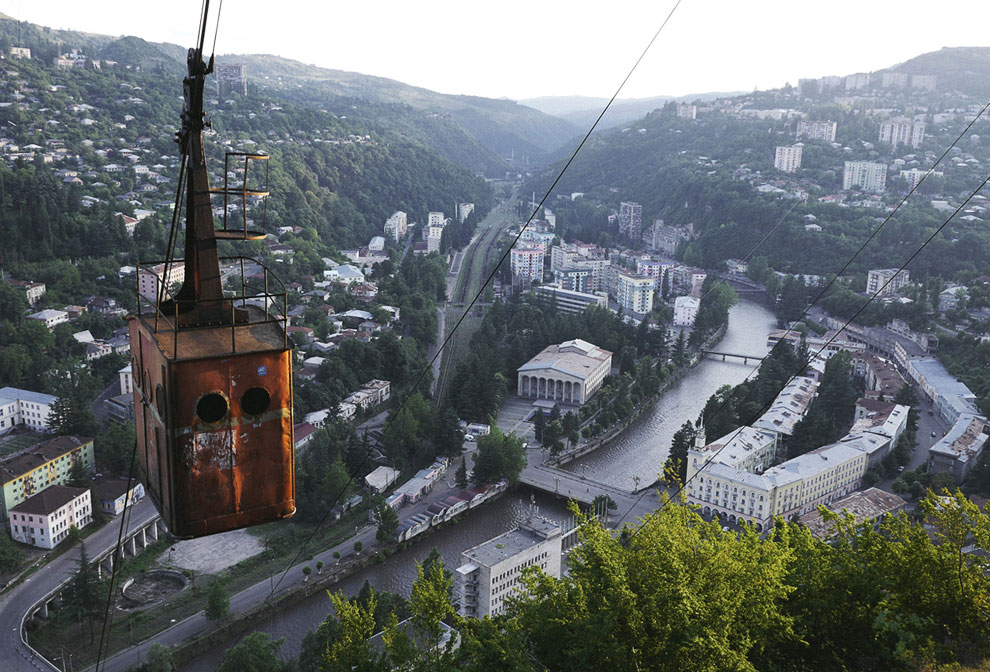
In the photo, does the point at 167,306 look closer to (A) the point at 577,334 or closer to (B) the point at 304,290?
(A) the point at 577,334

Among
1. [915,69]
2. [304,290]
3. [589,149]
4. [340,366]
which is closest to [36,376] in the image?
[340,366]

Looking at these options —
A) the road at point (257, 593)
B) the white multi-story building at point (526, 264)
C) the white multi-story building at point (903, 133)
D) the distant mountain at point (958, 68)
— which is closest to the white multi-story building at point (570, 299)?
the white multi-story building at point (526, 264)

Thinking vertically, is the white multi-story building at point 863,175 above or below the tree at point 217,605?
above

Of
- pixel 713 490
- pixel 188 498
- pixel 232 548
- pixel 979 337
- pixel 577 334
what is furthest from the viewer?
pixel 577 334

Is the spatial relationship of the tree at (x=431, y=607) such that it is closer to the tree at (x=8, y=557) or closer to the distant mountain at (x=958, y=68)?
the tree at (x=8, y=557)

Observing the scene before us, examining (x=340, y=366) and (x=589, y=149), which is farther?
(x=589, y=149)

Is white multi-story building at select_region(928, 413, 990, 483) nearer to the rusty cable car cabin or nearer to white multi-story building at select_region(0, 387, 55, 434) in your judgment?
the rusty cable car cabin

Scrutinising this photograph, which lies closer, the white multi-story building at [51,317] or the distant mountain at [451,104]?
the white multi-story building at [51,317]
